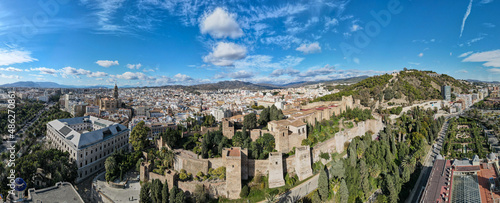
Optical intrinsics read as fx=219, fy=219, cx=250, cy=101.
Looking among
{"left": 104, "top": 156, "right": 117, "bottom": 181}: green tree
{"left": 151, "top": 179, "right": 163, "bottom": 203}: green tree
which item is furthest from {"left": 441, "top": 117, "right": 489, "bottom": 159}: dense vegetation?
{"left": 104, "top": 156, "right": 117, "bottom": 181}: green tree

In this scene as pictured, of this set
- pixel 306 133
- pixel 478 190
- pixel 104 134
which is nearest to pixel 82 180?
pixel 104 134

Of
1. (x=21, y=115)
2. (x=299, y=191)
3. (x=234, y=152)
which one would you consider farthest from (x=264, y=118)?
(x=21, y=115)

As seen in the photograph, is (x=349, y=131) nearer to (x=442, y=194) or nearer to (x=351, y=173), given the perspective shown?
(x=351, y=173)

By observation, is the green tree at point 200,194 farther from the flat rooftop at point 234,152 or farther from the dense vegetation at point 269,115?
the dense vegetation at point 269,115

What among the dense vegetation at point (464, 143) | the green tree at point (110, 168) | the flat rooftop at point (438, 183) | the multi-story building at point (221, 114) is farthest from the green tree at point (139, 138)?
the dense vegetation at point (464, 143)

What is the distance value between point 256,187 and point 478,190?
10.2 meters

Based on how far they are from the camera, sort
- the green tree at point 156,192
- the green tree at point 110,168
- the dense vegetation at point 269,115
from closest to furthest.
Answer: the green tree at point 156,192 < the green tree at point 110,168 < the dense vegetation at point 269,115

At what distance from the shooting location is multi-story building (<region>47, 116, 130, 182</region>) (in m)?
15.9

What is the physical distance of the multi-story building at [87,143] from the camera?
1590 cm

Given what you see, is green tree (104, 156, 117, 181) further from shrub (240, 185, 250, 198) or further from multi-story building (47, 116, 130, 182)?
shrub (240, 185, 250, 198)

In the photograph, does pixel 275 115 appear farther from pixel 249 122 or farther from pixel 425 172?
pixel 425 172

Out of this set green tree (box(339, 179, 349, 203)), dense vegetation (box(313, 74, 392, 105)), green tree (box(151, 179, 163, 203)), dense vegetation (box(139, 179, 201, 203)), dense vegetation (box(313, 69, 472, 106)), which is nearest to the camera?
dense vegetation (box(139, 179, 201, 203))

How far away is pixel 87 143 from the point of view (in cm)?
1642

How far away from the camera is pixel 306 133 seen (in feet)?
48.9
